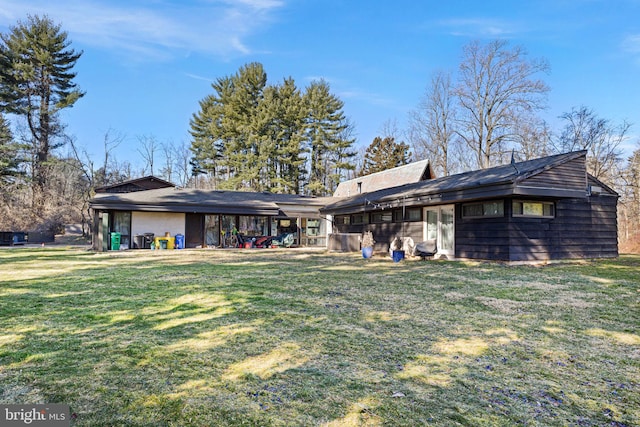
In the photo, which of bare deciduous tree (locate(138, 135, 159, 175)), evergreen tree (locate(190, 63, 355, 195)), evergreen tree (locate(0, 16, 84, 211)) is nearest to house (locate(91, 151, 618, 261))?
evergreen tree (locate(190, 63, 355, 195))

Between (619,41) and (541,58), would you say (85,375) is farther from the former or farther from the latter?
(541,58)

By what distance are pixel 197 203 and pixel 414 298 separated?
1353 cm

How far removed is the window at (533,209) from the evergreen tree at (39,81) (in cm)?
3048

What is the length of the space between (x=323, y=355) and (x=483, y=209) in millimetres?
8843

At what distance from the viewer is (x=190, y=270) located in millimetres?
8461

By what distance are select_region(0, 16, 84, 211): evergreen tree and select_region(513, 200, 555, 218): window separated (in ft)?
100.0

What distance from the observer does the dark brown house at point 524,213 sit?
9.53 metres

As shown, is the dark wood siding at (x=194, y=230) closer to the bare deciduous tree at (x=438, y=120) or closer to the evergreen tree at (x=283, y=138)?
the evergreen tree at (x=283, y=138)

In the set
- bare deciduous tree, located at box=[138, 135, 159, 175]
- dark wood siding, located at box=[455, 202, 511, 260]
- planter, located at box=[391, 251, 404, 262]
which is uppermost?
bare deciduous tree, located at box=[138, 135, 159, 175]

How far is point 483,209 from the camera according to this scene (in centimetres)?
1038

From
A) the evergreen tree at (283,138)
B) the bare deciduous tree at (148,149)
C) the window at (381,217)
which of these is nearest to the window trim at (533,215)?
the window at (381,217)

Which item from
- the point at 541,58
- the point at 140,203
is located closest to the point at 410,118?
the point at 541,58

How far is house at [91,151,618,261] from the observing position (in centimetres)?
966

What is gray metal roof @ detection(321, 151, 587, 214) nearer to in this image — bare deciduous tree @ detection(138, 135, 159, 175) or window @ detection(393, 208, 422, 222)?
window @ detection(393, 208, 422, 222)
